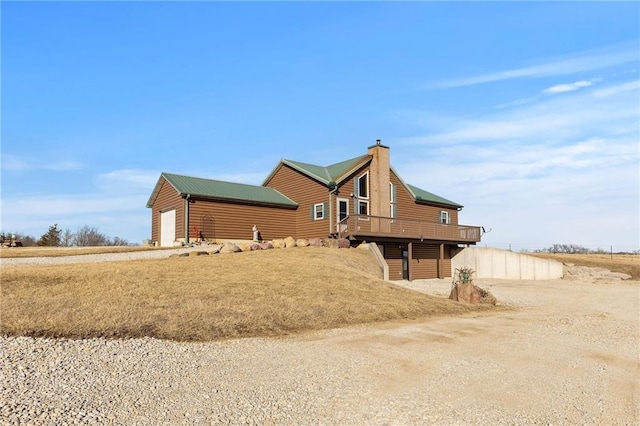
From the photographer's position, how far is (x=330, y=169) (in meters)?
33.5

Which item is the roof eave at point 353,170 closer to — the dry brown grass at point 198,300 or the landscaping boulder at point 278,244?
the landscaping boulder at point 278,244

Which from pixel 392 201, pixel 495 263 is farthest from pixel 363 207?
pixel 495 263

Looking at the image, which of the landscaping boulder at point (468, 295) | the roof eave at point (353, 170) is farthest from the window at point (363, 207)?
the landscaping boulder at point (468, 295)

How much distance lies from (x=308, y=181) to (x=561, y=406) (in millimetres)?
25847

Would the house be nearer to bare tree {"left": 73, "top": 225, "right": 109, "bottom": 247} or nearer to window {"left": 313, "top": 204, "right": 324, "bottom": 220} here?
window {"left": 313, "top": 204, "right": 324, "bottom": 220}

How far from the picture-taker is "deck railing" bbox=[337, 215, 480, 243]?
2752cm

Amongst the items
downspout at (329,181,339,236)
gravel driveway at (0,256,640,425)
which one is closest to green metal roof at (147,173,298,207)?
downspout at (329,181,339,236)

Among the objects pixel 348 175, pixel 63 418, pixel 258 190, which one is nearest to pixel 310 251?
pixel 348 175

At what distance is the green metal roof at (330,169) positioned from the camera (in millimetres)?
29734

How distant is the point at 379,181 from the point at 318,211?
4.95 meters

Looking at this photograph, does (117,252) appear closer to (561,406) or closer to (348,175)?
(348,175)

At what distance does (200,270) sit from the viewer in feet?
55.0

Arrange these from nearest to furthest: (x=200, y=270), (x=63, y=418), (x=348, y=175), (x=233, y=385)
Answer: (x=63, y=418)
(x=233, y=385)
(x=200, y=270)
(x=348, y=175)

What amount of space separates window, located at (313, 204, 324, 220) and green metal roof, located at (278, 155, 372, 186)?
5.59ft
